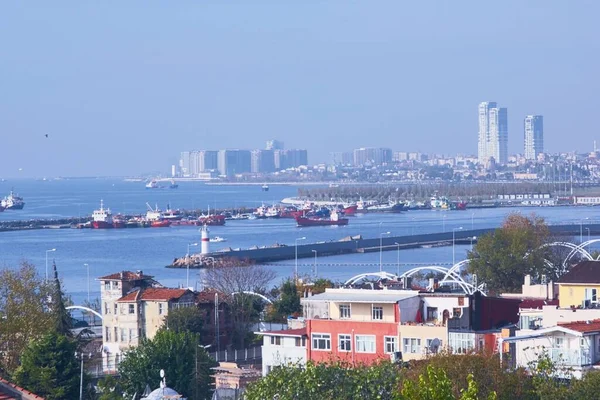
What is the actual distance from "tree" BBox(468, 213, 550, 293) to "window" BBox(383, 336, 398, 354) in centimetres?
814

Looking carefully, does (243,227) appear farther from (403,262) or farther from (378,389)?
(378,389)

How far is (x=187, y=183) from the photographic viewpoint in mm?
130375

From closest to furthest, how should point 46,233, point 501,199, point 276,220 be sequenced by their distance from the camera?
point 46,233, point 276,220, point 501,199

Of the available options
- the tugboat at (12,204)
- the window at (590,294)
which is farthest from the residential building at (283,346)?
the tugboat at (12,204)

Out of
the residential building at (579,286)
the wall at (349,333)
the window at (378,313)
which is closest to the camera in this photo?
the wall at (349,333)

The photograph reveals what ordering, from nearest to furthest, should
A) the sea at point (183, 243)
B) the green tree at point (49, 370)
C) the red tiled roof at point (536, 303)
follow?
the green tree at point (49, 370) < the red tiled roof at point (536, 303) < the sea at point (183, 243)

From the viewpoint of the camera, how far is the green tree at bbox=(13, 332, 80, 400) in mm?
8078

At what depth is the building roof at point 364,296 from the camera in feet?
29.6

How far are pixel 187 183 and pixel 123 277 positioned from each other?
117050 mm

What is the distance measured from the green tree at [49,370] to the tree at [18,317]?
38 centimetres

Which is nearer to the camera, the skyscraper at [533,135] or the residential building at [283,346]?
the residential building at [283,346]

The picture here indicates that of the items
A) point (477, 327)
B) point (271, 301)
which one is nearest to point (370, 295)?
point (477, 327)

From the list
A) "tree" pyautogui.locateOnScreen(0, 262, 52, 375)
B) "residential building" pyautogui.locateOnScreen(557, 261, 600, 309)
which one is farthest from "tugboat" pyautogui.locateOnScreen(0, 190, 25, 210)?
"residential building" pyautogui.locateOnScreen(557, 261, 600, 309)

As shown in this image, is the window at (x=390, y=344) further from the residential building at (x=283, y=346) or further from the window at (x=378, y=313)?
the residential building at (x=283, y=346)
